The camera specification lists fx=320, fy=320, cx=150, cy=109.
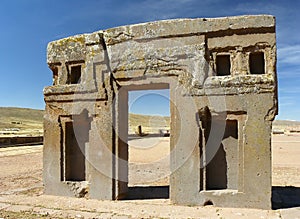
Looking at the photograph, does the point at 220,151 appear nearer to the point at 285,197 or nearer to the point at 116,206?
the point at 285,197

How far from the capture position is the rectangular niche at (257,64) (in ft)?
25.0

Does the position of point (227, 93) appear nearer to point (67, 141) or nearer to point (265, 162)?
point (265, 162)

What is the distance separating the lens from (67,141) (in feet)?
29.3

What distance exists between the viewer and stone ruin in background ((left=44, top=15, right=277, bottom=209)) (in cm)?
717

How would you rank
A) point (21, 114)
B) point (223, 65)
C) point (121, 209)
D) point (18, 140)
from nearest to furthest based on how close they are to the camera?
1. point (121, 209)
2. point (223, 65)
3. point (18, 140)
4. point (21, 114)

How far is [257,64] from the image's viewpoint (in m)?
7.71

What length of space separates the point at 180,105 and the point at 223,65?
146 cm

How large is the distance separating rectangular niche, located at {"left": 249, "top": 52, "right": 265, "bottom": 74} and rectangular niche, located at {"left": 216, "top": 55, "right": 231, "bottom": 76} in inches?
20.9

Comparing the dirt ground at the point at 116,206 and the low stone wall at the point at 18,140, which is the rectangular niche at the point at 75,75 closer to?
the dirt ground at the point at 116,206

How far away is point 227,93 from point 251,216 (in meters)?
2.69

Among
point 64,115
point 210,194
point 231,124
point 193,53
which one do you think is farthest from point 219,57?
point 64,115

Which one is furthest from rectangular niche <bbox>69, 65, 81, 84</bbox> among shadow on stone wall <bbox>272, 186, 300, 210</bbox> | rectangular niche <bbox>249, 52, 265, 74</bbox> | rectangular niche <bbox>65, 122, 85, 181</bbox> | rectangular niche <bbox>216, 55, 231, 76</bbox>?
shadow on stone wall <bbox>272, 186, 300, 210</bbox>

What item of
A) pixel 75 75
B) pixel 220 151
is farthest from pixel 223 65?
pixel 75 75

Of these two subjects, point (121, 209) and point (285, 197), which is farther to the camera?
point (285, 197)
